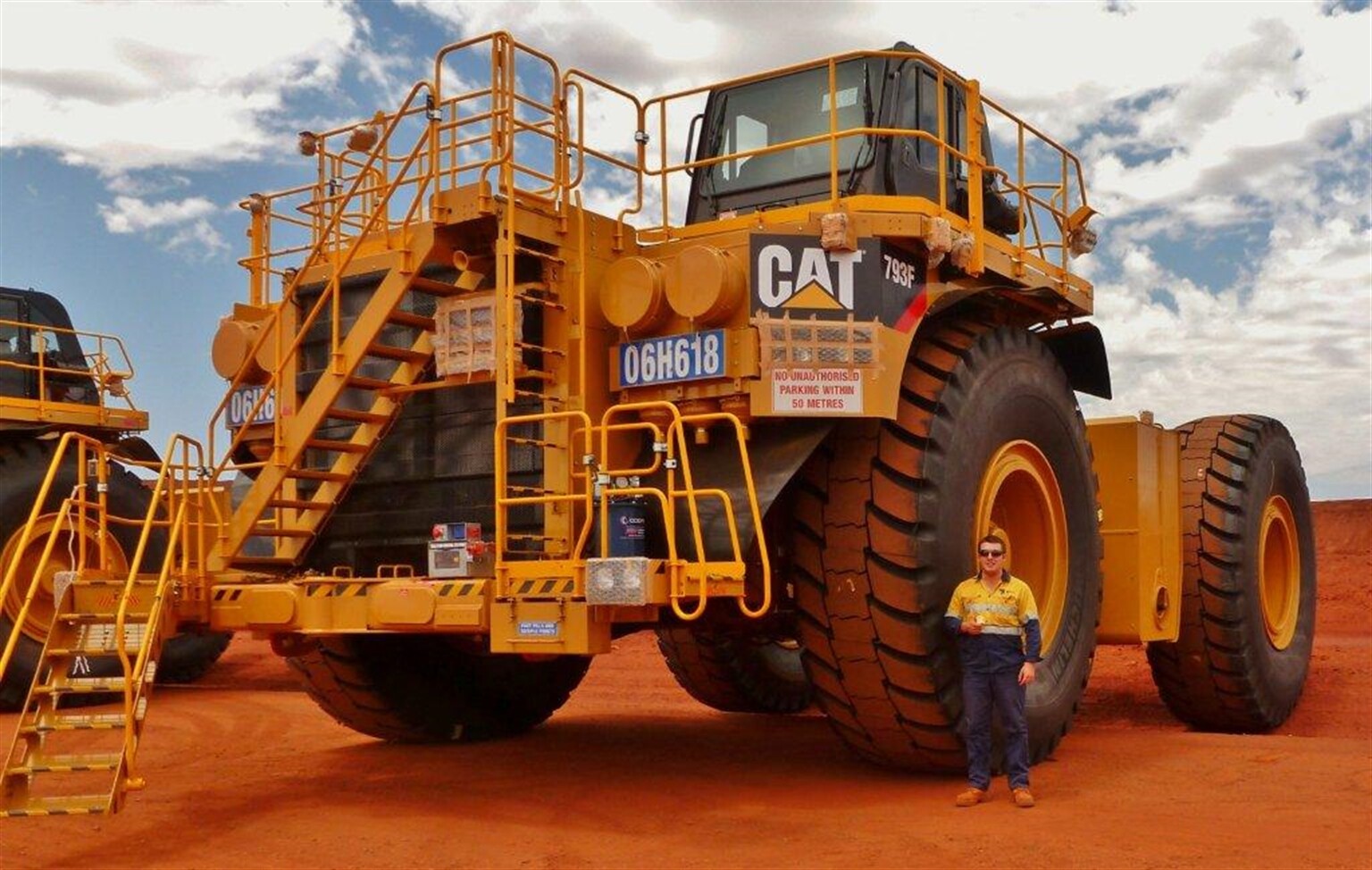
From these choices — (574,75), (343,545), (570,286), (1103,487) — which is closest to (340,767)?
(343,545)

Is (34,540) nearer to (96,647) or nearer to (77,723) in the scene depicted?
(96,647)

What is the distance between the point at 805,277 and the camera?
22.5ft

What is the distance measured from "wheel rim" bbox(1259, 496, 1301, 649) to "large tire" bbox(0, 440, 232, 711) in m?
9.55

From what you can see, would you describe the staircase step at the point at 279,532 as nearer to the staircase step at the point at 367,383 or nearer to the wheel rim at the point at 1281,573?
the staircase step at the point at 367,383

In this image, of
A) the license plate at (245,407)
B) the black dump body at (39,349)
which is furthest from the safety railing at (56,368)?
the license plate at (245,407)

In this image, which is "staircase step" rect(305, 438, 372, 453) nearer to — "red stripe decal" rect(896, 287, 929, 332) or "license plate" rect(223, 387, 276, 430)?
"license plate" rect(223, 387, 276, 430)

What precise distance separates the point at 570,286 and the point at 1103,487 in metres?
4.14

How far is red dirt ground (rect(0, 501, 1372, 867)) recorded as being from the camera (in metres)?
5.98

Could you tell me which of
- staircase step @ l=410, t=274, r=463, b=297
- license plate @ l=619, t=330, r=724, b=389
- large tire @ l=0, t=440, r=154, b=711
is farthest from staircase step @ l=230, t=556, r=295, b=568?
large tire @ l=0, t=440, r=154, b=711

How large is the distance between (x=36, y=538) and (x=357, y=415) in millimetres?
7545

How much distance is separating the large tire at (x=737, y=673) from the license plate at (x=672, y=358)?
4.42m

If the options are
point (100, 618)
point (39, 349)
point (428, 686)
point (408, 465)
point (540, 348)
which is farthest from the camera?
point (39, 349)

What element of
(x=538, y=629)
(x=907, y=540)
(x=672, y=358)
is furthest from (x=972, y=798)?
(x=672, y=358)

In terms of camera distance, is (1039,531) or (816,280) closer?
(816,280)
